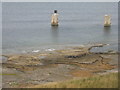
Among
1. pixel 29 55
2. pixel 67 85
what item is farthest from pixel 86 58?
pixel 67 85

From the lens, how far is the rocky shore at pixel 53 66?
24922 millimetres

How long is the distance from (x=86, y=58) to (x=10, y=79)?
36.6ft

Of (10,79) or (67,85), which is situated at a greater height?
(67,85)

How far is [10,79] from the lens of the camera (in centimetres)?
2447

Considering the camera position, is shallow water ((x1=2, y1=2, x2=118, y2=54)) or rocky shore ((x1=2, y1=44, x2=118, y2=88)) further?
shallow water ((x1=2, y1=2, x2=118, y2=54))

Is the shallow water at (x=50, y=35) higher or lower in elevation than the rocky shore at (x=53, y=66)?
higher

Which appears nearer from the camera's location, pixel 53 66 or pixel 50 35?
pixel 53 66

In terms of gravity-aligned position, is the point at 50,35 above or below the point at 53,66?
above

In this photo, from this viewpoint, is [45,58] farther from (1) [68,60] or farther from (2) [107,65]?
(2) [107,65]

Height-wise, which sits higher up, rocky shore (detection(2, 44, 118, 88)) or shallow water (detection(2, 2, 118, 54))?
shallow water (detection(2, 2, 118, 54))

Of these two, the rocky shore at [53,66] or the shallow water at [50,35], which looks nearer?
the rocky shore at [53,66]

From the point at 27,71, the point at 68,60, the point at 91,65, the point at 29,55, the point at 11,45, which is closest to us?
the point at 27,71

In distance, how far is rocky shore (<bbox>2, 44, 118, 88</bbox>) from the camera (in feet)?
81.8

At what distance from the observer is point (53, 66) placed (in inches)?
1163
